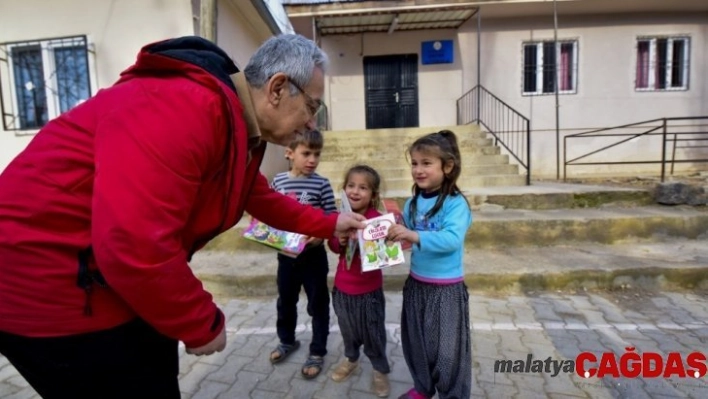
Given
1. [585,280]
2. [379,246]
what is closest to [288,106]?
[379,246]

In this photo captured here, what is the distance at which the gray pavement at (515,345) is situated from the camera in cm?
238

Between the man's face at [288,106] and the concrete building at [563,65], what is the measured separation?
29.2 ft

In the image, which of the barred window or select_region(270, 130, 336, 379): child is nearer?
select_region(270, 130, 336, 379): child

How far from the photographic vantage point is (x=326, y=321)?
267 centimetres

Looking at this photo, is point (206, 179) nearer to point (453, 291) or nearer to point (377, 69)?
point (453, 291)

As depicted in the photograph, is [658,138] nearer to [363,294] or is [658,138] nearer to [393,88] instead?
[393,88]

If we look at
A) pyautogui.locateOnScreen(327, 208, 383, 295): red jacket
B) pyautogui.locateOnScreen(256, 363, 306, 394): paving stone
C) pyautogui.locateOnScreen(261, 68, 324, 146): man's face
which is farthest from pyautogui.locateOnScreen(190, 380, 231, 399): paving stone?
pyautogui.locateOnScreen(261, 68, 324, 146): man's face

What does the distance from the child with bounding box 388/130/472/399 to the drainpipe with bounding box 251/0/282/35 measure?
5255 mm

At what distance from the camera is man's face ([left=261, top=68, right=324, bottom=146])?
1258mm

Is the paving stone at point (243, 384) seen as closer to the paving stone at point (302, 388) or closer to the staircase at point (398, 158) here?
the paving stone at point (302, 388)

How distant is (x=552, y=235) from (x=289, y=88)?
440cm

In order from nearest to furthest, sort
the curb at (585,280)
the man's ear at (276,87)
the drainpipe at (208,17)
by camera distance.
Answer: the man's ear at (276,87) < the curb at (585,280) < the drainpipe at (208,17)

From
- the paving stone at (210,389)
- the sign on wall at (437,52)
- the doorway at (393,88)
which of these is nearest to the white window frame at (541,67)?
the sign on wall at (437,52)

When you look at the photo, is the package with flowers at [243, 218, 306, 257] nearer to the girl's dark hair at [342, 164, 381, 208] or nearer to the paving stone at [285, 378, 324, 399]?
the girl's dark hair at [342, 164, 381, 208]
